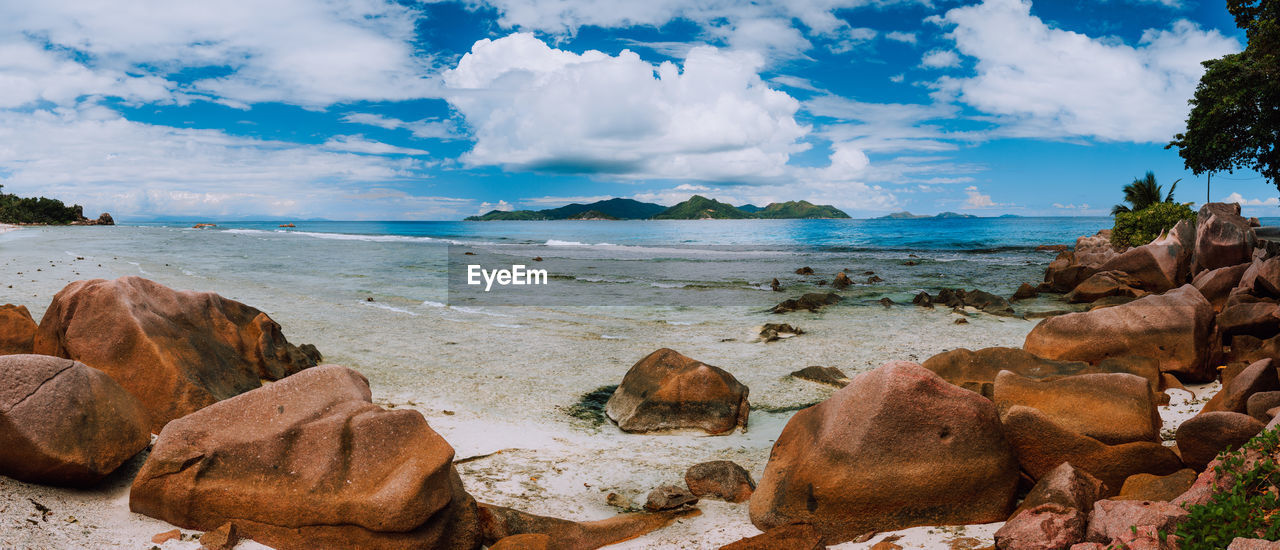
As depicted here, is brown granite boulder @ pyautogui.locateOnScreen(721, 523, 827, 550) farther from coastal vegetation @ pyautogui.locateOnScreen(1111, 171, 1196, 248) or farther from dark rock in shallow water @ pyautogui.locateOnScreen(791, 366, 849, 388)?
coastal vegetation @ pyautogui.locateOnScreen(1111, 171, 1196, 248)

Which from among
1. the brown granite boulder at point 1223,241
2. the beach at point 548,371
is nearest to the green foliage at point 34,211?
the beach at point 548,371

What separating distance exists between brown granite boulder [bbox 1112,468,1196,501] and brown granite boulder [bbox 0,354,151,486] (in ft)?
25.5

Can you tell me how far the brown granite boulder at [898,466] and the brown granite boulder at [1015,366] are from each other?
137 inches

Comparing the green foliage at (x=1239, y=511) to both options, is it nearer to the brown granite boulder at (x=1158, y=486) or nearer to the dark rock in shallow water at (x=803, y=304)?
the brown granite boulder at (x=1158, y=486)

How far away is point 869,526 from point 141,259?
133ft

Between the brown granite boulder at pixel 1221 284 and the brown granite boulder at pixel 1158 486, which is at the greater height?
the brown granite boulder at pixel 1221 284

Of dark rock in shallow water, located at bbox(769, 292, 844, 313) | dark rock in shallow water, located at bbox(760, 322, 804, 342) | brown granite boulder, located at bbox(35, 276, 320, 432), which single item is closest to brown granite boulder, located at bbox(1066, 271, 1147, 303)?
dark rock in shallow water, located at bbox(769, 292, 844, 313)

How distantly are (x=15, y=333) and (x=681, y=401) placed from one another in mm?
8018

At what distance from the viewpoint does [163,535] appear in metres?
4.64

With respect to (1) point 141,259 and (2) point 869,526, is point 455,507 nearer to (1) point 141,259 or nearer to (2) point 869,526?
(2) point 869,526

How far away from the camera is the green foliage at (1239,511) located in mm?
3529

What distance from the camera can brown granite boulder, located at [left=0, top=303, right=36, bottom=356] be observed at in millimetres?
7730

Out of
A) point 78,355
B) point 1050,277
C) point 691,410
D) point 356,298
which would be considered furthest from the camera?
point 1050,277

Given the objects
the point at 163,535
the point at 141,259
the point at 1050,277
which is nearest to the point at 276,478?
the point at 163,535
